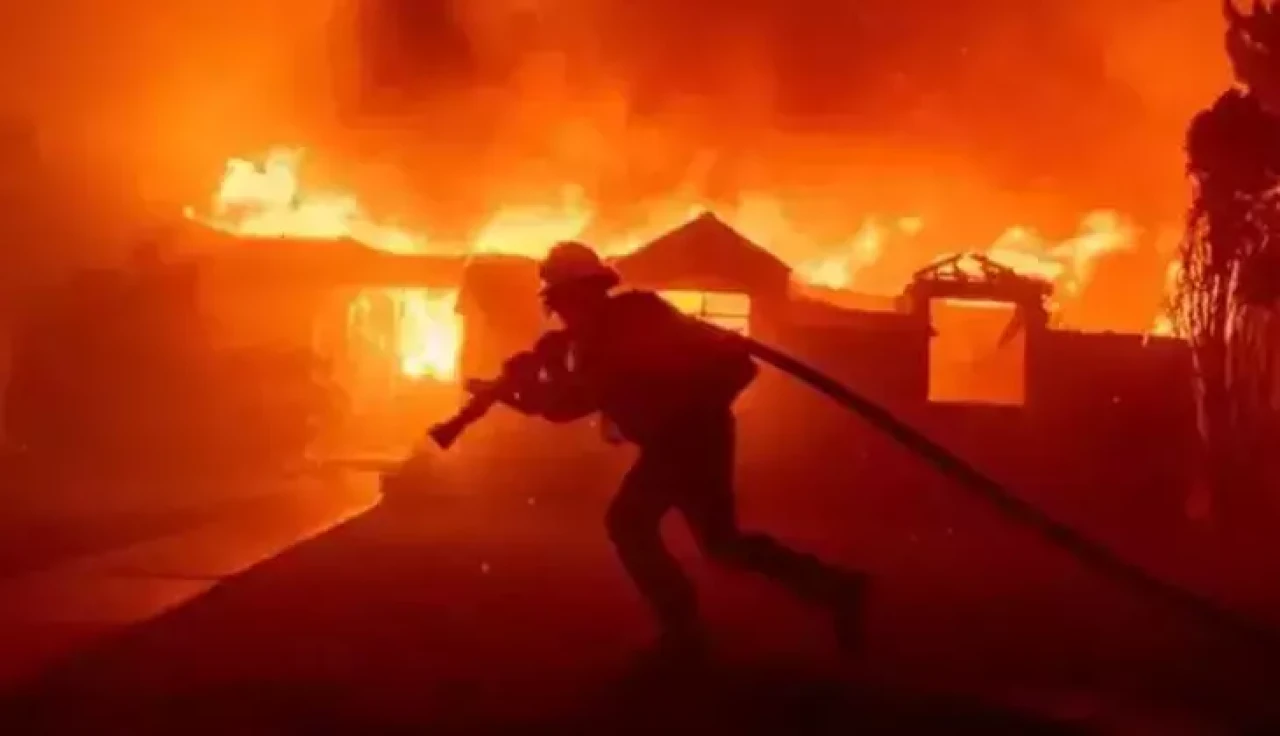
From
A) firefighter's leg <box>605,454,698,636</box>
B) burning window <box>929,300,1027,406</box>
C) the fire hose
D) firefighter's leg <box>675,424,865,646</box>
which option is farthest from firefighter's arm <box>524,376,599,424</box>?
burning window <box>929,300,1027,406</box>

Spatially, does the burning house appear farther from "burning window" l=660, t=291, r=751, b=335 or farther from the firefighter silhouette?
the firefighter silhouette

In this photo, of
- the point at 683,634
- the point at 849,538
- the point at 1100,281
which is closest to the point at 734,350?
the point at 683,634

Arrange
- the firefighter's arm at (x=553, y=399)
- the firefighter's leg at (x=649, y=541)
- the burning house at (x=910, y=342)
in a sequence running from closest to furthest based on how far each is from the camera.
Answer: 1. the firefighter's leg at (x=649, y=541)
2. the firefighter's arm at (x=553, y=399)
3. the burning house at (x=910, y=342)

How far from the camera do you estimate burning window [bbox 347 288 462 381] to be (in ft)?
105

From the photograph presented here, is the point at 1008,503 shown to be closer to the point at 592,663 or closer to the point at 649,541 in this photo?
the point at 649,541

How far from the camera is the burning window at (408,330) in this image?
32062 millimetres

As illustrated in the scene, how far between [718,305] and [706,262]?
786mm

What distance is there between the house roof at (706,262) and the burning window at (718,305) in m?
0.26

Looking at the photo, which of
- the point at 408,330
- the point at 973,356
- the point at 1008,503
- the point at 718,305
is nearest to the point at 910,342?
the point at 718,305

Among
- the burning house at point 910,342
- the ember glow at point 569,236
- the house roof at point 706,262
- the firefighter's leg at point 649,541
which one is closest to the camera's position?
the firefighter's leg at point 649,541

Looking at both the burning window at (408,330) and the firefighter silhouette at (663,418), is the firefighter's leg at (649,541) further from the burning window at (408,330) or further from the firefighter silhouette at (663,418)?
the burning window at (408,330)

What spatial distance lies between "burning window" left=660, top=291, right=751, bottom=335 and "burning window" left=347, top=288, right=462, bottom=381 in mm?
11478

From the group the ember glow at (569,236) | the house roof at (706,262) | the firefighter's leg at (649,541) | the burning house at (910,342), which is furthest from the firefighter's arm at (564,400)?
the ember glow at (569,236)

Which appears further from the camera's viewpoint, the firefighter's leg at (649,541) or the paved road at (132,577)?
the paved road at (132,577)
